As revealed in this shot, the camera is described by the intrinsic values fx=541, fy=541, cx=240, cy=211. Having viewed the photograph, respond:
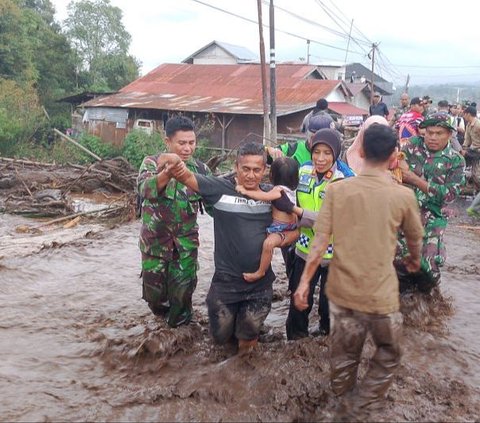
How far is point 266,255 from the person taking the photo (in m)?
3.59

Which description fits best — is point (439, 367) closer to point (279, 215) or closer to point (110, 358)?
point (279, 215)

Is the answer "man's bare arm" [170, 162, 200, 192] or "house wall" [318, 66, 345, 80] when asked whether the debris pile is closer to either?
"man's bare arm" [170, 162, 200, 192]

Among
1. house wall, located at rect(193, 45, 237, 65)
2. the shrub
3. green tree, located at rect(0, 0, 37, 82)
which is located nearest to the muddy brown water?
the shrub

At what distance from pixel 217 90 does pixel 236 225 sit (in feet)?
86.1

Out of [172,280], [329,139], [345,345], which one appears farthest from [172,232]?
[345,345]

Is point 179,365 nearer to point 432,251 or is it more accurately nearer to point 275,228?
point 275,228

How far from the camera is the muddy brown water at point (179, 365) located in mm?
3322

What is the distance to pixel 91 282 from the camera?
6.26 metres

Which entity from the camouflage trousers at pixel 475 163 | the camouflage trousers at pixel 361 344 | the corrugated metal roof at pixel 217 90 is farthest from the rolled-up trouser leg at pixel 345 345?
the corrugated metal roof at pixel 217 90

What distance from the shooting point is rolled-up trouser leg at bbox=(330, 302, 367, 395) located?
9.71 ft

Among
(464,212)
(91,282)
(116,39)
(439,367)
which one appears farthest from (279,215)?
(116,39)

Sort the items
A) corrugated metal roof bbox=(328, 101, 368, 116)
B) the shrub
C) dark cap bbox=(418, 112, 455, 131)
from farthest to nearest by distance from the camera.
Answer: corrugated metal roof bbox=(328, 101, 368, 116) → the shrub → dark cap bbox=(418, 112, 455, 131)

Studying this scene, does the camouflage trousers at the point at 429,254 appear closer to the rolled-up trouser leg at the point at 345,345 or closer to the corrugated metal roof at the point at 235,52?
the rolled-up trouser leg at the point at 345,345

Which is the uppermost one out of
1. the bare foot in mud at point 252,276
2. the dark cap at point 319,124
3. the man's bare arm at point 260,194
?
the dark cap at point 319,124
